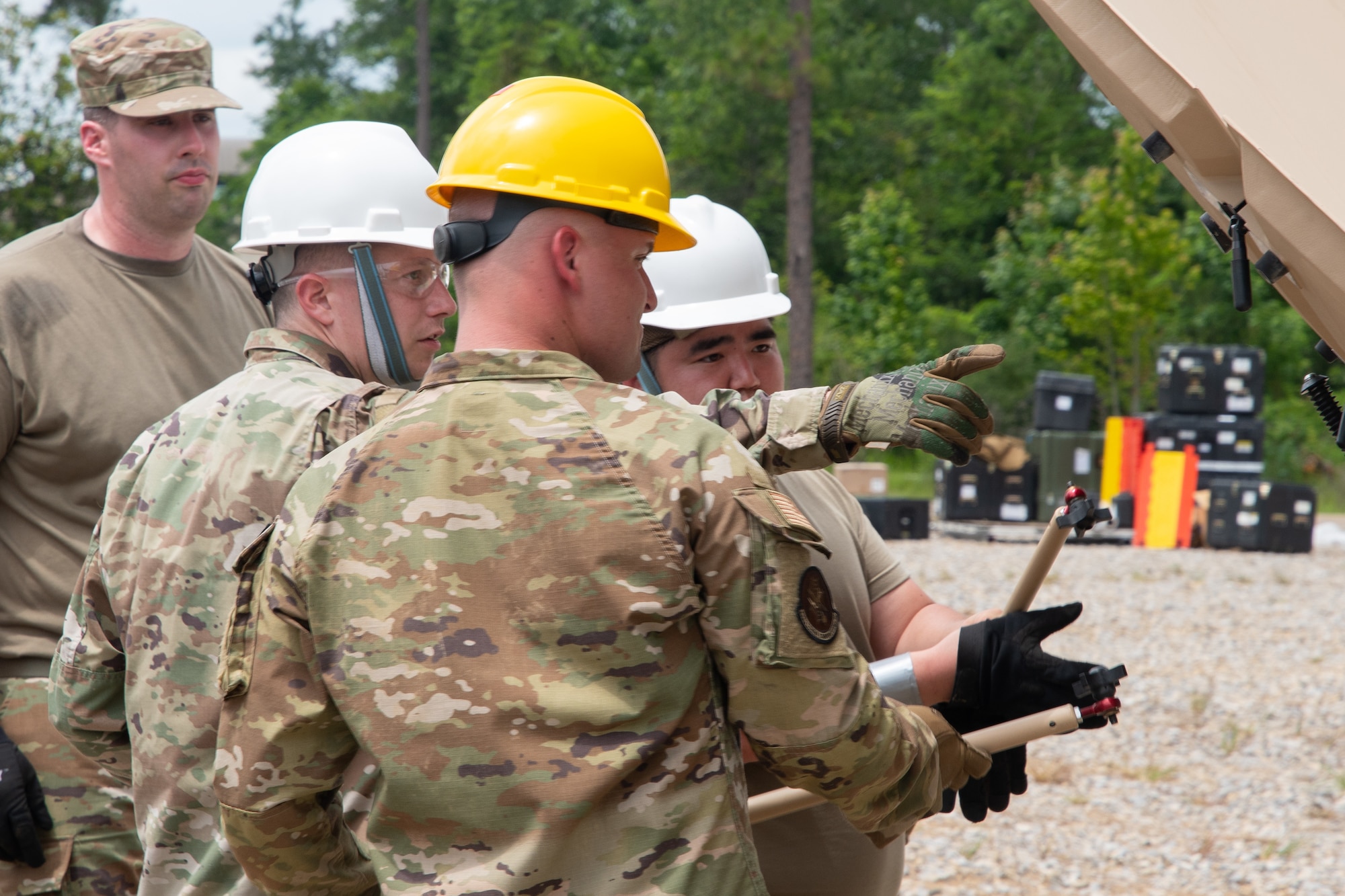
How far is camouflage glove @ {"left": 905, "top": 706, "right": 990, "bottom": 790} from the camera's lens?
197 cm

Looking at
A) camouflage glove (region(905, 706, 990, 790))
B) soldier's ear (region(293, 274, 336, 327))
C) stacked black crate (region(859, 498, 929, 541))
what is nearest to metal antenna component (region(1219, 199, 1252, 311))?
camouflage glove (region(905, 706, 990, 790))

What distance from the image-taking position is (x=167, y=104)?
3.13 meters

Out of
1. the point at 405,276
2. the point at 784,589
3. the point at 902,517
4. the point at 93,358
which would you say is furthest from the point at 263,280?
the point at 902,517

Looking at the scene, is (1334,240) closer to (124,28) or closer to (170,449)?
(170,449)

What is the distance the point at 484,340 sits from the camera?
5.20 ft

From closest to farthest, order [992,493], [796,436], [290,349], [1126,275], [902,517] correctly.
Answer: [796,436]
[290,349]
[902,517]
[992,493]
[1126,275]

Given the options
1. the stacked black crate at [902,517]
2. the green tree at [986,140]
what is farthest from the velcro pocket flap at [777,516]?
the green tree at [986,140]

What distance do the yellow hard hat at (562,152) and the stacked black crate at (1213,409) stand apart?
1496 cm

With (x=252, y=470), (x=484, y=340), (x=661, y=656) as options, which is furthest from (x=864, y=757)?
(x=252, y=470)

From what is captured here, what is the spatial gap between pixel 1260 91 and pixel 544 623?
959 mm

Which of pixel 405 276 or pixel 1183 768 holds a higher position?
pixel 405 276

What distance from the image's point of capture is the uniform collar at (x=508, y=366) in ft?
5.09

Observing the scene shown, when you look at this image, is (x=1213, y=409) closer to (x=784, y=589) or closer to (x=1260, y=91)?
(x=1260, y=91)

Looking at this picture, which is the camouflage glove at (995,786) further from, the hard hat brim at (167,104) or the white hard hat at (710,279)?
the hard hat brim at (167,104)
